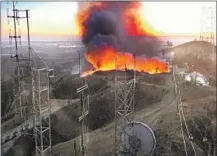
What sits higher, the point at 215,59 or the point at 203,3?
the point at 203,3

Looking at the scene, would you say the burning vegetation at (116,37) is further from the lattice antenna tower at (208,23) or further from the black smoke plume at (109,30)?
the lattice antenna tower at (208,23)

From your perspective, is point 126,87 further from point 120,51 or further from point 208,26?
point 208,26

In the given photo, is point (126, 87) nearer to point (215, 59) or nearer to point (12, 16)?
point (215, 59)

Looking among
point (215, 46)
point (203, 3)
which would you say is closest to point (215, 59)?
point (215, 46)

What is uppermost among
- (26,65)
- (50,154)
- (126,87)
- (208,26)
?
(208,26)
